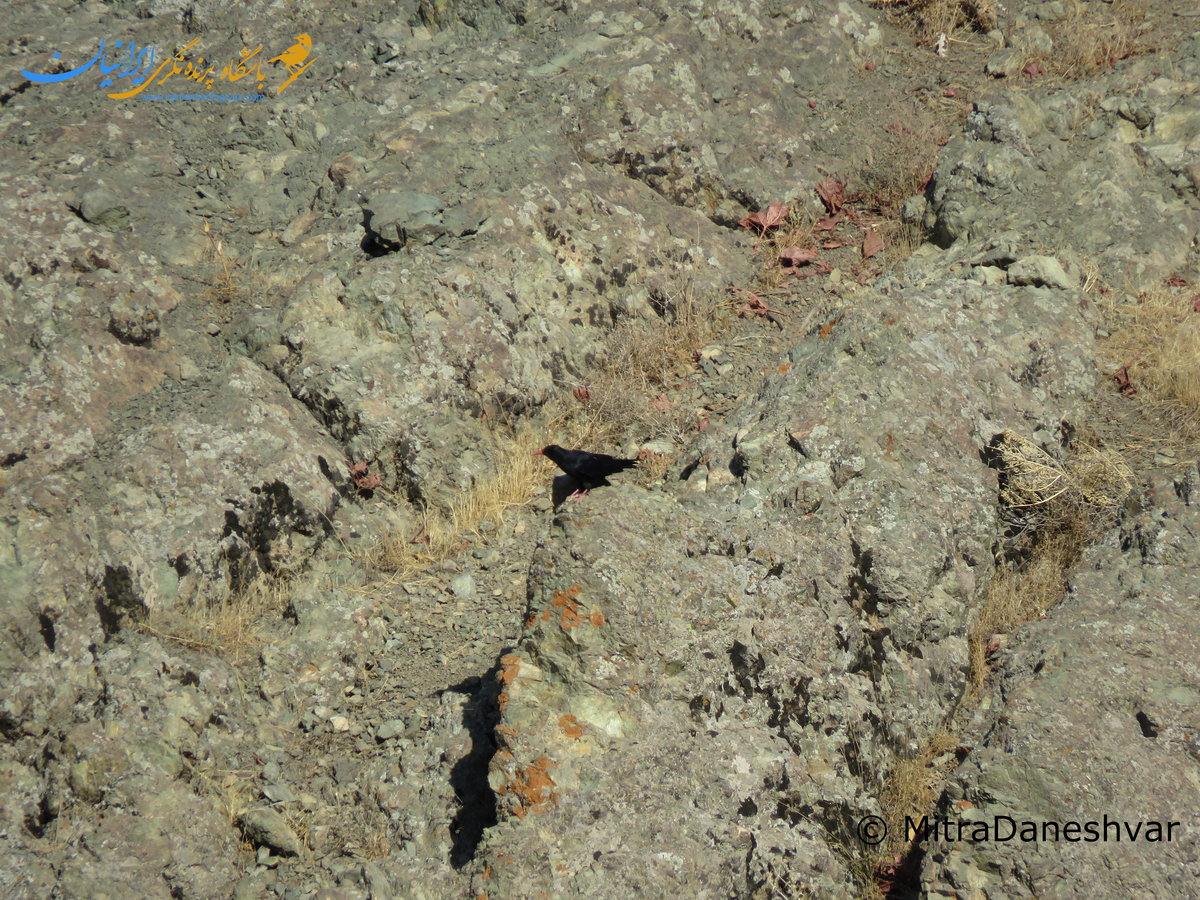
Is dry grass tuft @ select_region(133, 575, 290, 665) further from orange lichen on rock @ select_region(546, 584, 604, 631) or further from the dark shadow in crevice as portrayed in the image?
orange lichen on rock @ select_region(546, 584, 604, 631)

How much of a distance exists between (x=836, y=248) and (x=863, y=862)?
4411 mm

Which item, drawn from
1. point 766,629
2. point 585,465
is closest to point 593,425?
point 585,465

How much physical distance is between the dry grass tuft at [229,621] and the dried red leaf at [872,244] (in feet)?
14.6

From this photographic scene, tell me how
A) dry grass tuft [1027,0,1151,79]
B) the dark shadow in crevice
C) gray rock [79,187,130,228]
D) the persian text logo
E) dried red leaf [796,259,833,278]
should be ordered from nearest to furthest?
the dark shadow in crevice → gray rock [79,187,130,228] → dried red leaf [796,259,833,278] → the persian text logo → dry grass tuft [1027,0,1151,79]

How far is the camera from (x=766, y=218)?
21.7 feet

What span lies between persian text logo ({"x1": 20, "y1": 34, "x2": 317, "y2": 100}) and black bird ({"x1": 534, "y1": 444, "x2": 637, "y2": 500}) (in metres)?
3.80

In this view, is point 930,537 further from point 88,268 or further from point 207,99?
point 207,99

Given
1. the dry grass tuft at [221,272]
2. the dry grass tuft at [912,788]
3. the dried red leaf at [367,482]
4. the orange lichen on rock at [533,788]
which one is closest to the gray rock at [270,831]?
the orange lichen on rock at [533,788]

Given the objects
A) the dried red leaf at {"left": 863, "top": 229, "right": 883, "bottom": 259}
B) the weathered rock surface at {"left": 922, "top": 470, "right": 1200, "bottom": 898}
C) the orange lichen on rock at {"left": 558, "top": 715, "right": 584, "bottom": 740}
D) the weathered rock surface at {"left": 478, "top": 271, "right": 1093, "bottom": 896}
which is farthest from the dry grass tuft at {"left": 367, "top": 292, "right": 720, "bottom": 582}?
the weathered rock surface at {"left": 922, "top": 470, "right": 1200, "bottom": 898}

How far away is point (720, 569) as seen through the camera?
389 centimetres

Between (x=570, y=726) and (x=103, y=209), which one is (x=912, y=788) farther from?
(x=103, y=209)

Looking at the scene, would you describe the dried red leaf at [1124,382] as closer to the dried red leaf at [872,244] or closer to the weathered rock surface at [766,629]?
the weathered rock surface at [766,629]

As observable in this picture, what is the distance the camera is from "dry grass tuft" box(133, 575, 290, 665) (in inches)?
169

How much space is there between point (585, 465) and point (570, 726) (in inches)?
73.7
